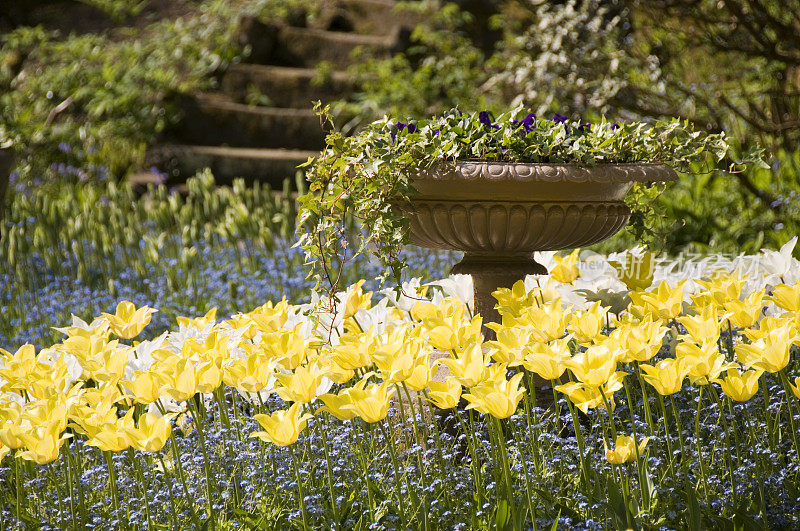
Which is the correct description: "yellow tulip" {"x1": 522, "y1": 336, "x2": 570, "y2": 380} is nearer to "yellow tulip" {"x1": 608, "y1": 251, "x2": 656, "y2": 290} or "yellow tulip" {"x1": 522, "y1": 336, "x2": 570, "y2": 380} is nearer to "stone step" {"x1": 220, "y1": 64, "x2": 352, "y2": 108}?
"yellow tulip" {"x1": 608, "y1": 251, "x2": 656, "y2": 290}

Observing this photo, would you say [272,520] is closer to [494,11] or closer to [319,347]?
[319,347]

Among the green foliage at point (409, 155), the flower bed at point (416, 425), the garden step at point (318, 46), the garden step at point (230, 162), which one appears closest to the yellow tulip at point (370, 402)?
the flower bed at point (416, 425)

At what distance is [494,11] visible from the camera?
8648 mm

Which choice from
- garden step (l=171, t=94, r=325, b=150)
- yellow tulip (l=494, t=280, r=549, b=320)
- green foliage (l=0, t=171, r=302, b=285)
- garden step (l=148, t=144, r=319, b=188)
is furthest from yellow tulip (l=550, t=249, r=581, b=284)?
garden step (l=171, t=94, r=325, b=150)

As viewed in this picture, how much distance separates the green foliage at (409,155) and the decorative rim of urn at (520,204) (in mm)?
65

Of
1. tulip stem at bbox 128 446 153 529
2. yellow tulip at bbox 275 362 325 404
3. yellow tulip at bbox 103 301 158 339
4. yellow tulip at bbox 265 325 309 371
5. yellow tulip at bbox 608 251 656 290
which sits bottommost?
tulip stem at bbox 128 446 153 529

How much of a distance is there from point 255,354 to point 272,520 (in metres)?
0.40

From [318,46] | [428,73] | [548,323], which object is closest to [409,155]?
[548,323]

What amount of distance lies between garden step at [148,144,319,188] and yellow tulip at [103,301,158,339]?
16.1 ft

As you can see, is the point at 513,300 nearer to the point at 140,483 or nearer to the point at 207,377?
the point at 207,377

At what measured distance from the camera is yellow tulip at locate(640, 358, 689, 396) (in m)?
1.63

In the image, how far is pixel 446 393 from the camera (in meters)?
1.64

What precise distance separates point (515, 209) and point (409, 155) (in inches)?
16.2

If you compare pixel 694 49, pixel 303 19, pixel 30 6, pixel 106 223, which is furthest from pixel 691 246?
pixel 30 6
